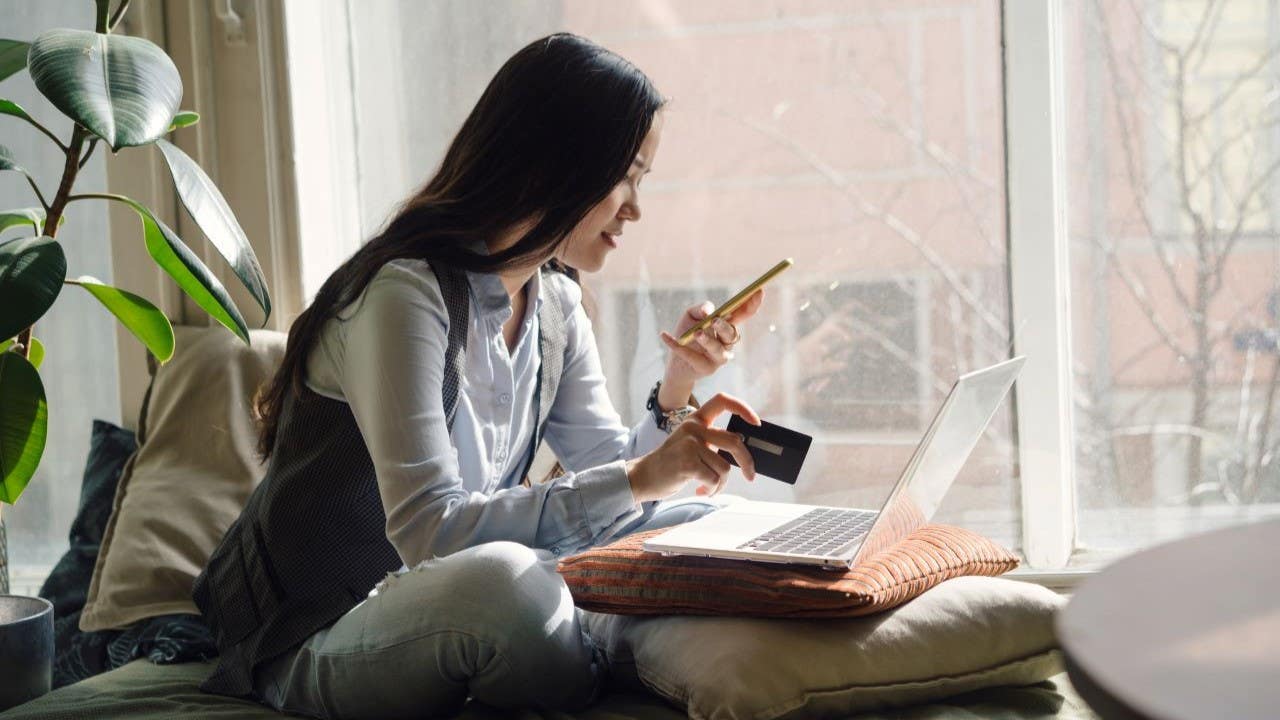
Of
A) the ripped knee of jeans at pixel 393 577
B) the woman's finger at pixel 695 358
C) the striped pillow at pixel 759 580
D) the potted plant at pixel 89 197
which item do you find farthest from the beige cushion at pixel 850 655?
the potted plant at pixel 89 197

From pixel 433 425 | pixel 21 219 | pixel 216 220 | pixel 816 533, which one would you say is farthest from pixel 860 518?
pixel 21 219

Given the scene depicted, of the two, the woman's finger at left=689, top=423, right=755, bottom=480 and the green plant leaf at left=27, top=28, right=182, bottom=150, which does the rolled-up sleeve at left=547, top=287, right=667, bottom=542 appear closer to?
the woman's finger at left=689, top=423, right=755, bottom=480

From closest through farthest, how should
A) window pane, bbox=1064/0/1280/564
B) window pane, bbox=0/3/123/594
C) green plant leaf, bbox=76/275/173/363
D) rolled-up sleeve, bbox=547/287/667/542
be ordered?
green plant leaf, bbox=76/275/173/363
rolled-up sleeve, bbox=547/287/667/542
window pane, bbox=1064/0/1280/564
window pane, bbox=0/3/123/594

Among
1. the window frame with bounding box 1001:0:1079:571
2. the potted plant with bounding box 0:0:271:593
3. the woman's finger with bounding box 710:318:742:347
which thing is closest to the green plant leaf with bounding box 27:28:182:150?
the potted plant with bounding box 0:0:271:593

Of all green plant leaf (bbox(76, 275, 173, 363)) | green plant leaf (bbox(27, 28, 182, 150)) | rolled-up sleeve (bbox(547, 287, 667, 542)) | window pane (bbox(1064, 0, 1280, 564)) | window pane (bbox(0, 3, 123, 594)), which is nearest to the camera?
green plant leaf (bbox(27, 28, 182, 150))

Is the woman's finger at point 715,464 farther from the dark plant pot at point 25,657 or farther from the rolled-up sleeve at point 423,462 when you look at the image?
the dark plant pot at point 25,657

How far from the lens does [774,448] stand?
143 cm

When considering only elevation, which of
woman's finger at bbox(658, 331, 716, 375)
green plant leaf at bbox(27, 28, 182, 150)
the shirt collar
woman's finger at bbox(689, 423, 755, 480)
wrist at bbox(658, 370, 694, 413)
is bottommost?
woman's finger at bbox(689, 423, 755, 480)

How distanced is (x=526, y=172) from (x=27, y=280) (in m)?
0.56

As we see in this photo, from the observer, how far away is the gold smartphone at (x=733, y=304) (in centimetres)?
151

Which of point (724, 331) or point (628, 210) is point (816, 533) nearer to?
point (724, 331)

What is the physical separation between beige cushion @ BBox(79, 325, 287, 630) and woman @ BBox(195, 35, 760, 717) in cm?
23

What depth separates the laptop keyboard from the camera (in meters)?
1.32

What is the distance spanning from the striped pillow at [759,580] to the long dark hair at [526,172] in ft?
1.29
